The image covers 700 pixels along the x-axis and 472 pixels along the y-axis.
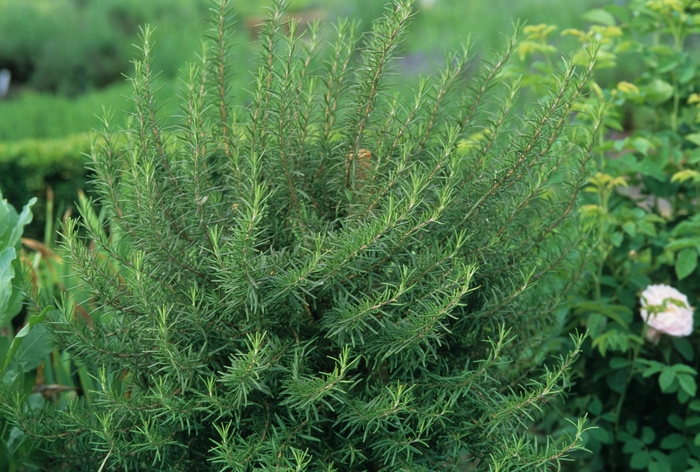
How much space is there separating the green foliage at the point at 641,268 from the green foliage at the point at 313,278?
0.76 meters

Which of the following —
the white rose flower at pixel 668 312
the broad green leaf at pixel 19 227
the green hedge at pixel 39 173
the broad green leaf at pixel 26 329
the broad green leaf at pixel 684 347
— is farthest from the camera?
the green hedge at pixel 39 173

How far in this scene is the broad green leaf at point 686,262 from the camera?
227cm

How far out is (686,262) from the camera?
2287 mm

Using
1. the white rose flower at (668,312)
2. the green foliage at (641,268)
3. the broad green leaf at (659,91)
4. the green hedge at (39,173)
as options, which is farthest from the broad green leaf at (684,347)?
the green hedge at (39,173)

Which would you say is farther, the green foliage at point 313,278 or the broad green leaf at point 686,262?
the broad green leaf at point 686,262

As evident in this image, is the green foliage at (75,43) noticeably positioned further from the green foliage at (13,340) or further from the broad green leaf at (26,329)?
the broad green leaf at (26,329)

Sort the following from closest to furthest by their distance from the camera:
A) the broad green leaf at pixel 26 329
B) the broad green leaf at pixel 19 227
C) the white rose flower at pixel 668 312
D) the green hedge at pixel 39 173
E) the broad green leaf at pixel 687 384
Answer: the broad green leaf at pixel 26 329 < the broad green leaf at pixel 19 227 < the broad green leaf at pixel 687 384 < the white rose flower at pixel 668 312 < the green hedge at pixel 39 173

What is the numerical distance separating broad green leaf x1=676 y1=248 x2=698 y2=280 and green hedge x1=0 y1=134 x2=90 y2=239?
378 cm

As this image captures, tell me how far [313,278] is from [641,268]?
148 cm

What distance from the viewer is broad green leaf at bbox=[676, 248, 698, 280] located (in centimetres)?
227

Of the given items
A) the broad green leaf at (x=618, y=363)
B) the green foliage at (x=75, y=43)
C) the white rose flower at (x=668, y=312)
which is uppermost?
the white rose flower at (x=668, y=312)

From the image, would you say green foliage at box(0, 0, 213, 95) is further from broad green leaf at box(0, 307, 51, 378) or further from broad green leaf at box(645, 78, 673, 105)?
broad green leaf at box(0, 307, 51, 378)

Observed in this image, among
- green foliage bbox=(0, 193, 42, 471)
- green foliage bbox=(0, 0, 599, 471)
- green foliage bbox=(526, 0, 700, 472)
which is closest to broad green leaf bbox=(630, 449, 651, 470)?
green foliage bbox=(526, 0, 700, 472)

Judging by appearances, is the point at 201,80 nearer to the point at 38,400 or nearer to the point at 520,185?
the point at 520,185
